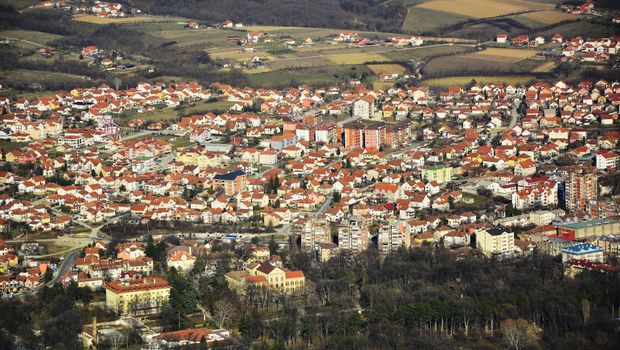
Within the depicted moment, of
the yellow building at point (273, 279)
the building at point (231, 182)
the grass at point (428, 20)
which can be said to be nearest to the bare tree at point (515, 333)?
the yellow building at point (273, 279)

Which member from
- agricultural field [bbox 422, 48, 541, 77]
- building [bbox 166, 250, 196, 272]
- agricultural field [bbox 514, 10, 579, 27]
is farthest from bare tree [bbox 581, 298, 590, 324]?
agricultural field [bbox 514, 10, 579, 27]

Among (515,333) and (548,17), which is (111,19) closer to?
(548,17)

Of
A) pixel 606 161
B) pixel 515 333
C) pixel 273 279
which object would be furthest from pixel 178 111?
pixel 515 333

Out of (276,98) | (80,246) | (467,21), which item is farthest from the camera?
(467,21)

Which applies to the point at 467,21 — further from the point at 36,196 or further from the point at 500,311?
the point at 500,311

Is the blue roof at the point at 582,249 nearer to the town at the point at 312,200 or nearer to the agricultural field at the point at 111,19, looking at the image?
the town at the point at 312,200

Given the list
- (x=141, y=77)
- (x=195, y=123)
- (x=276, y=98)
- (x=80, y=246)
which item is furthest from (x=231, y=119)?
(x=80, y=246)

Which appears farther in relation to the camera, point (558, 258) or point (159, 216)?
point (159, 216)
